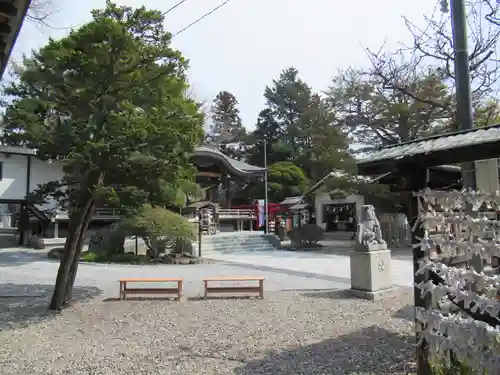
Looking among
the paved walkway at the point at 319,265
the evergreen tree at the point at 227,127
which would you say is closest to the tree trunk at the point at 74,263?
the paved walkway at the point at 319,265

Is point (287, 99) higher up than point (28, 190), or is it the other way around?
point (287, 99)

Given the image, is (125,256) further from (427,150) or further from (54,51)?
(427,150)

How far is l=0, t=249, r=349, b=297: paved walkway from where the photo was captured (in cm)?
875

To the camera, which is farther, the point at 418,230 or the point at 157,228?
the point at 157,228

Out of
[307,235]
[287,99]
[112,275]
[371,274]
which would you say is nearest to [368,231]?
[371,274]

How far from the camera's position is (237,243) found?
20047 millimetres

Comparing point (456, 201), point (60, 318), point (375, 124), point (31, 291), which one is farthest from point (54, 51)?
point (375, 124)

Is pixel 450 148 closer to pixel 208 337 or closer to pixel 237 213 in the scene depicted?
pixel 208 337

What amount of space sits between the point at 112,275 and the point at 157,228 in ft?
10.2

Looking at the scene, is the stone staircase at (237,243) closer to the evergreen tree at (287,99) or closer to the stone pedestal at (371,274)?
the stone pedestal at (371,274)

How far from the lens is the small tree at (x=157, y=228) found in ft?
45.1

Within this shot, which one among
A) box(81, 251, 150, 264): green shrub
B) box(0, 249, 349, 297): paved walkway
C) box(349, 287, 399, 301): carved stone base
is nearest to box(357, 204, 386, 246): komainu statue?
box(349, 287, 399, 301): carved stone base

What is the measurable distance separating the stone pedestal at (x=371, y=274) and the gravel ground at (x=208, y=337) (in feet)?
1.13

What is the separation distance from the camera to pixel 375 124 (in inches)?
824
